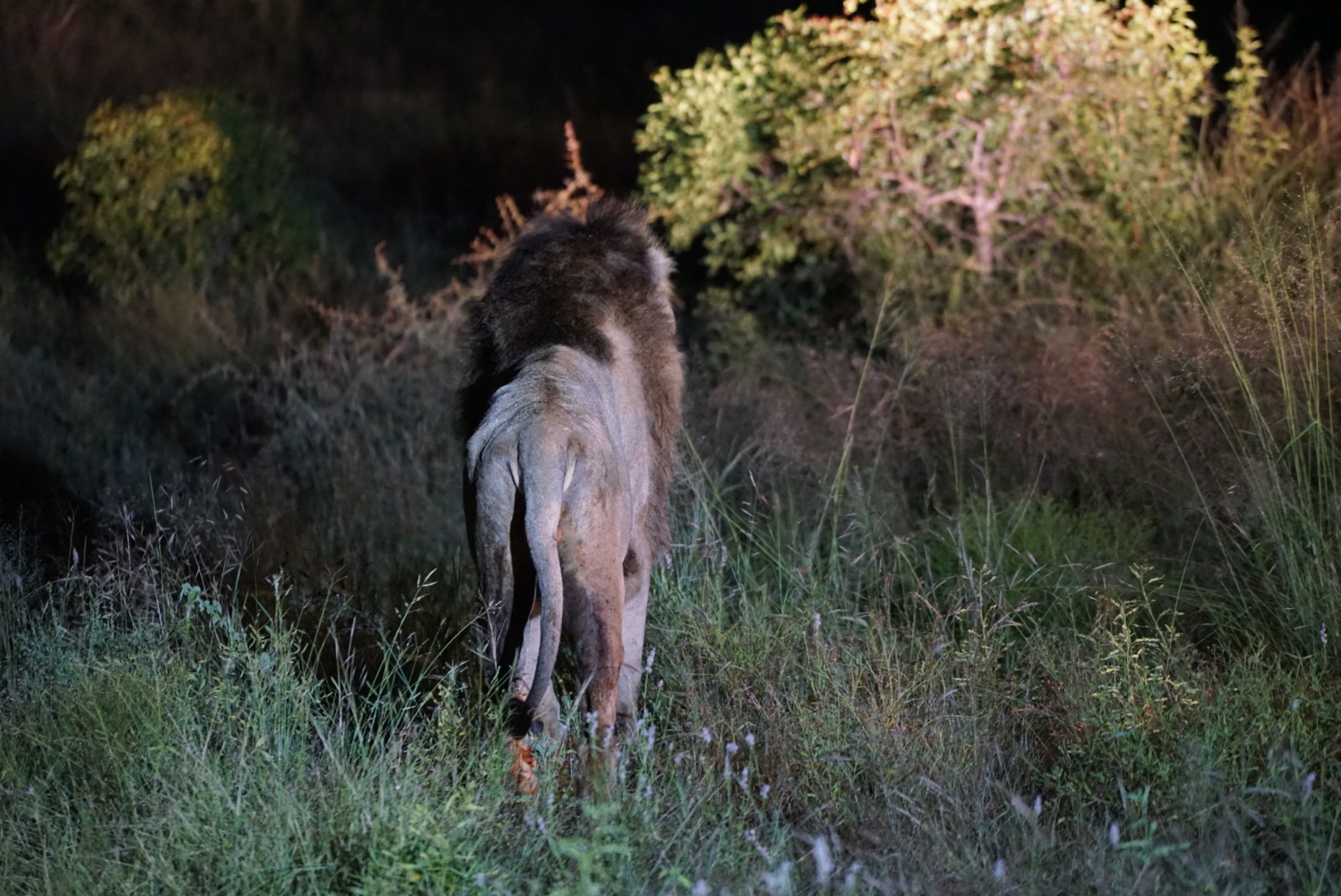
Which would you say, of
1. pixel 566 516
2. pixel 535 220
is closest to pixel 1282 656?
pixel 566 516

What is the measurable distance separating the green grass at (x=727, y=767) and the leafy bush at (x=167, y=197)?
5.27 metres

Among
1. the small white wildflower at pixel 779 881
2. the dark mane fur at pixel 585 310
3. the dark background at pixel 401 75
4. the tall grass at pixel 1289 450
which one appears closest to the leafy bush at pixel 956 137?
the tall grass at pixel 1289 450

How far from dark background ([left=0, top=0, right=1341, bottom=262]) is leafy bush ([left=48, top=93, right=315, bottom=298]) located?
1.35m

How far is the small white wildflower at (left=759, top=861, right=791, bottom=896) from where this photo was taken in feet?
8.69

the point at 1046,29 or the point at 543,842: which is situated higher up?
Result: the point at 1046,29

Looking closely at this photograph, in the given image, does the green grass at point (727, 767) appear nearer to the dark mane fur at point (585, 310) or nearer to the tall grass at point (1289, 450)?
the tall grass at point (1289, 450)

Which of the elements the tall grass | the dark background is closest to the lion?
the tall grass

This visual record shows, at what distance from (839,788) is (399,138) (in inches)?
467

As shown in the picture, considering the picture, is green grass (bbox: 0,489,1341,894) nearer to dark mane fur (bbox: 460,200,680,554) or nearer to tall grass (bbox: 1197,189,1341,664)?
tall grass (bbox: 1197,189,1341,664)

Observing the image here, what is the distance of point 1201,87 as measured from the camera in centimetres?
784

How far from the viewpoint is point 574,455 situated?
3303mm

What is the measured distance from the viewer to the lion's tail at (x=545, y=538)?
124 inches

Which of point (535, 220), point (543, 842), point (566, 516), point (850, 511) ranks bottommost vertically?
point (850, 511)

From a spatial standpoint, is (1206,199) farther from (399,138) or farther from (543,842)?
(399,138)
